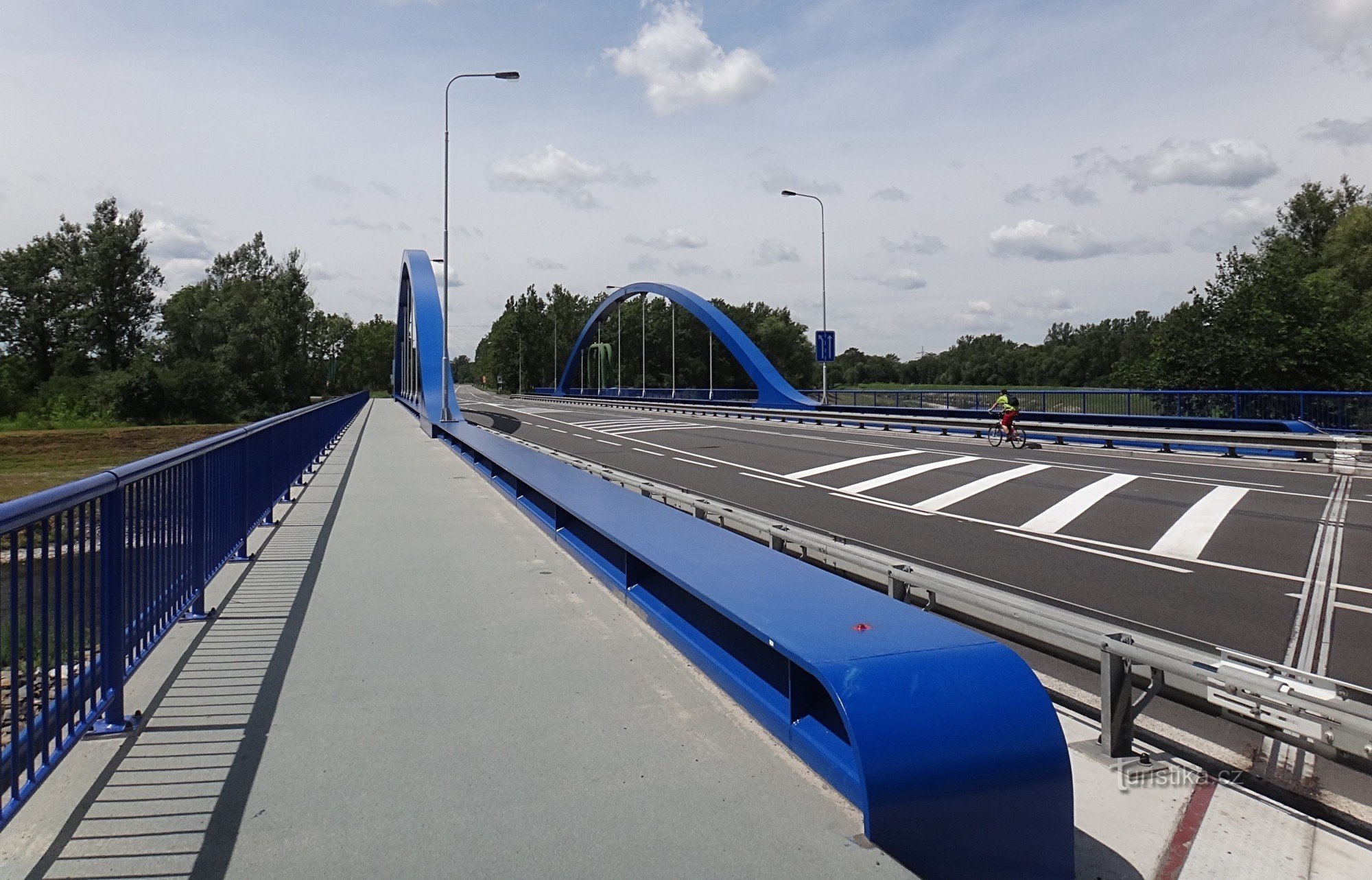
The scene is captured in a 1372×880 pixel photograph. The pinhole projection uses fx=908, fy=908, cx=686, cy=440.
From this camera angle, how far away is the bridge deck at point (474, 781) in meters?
2.99

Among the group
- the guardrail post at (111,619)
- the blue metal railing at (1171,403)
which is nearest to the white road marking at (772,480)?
the guardrail post at (111,619)

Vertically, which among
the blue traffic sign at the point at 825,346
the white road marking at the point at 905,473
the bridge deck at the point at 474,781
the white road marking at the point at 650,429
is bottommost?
the bridge deck at the point at 474,781

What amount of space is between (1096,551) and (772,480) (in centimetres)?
732

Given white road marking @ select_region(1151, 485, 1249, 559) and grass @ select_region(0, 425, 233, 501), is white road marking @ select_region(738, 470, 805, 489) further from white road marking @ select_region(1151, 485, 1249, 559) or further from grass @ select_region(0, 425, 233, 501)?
grass @ select_region(0, 425, 233, 501)

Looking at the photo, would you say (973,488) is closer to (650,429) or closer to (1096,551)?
(1096,551)

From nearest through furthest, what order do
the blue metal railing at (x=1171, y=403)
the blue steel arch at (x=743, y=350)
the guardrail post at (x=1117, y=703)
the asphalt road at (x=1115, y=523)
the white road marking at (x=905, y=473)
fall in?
the guardrail post at (x=1117, y=703) → the asphalt road at (x=1115, y=523) → the white road marking at (x=905, y=473) → the blue metal railing at (x=1171, y=403) → the blue steel arch at (x=743, y=350)

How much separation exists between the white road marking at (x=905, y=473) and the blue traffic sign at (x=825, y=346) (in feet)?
51.7

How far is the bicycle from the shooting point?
21.5 metres

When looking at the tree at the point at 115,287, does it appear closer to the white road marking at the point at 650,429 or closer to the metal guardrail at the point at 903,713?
the white road marking at the point at 650,429

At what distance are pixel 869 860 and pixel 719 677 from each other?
1684 mm

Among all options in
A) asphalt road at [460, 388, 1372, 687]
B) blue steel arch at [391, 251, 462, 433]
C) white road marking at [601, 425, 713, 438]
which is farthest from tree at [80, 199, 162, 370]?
asphalt road at [460, 388, 1372, 687]

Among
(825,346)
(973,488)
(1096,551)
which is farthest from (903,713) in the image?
(825,346)

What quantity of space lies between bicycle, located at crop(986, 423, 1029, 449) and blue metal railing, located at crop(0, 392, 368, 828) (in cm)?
1877

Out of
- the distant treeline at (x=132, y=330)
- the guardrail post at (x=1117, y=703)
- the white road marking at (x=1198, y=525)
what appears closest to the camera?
the guardrail post at (x=1117, y=703)
